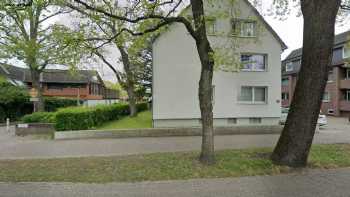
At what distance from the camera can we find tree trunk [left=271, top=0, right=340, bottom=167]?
6.79 metres

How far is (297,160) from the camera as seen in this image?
22.6 feet

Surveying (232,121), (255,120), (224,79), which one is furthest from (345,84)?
(224,79)

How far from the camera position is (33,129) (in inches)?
610

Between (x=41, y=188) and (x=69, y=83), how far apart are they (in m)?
42.7

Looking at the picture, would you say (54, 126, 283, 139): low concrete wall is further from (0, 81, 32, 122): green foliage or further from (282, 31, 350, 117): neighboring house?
(282, 31, 350, 117): neighboring house

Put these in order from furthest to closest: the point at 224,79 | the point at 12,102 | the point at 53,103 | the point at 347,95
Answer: the point at 347,95
the point at 53,103
the point at 12,102
the point at 224,79

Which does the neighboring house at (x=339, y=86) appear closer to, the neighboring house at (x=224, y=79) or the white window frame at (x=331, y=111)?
the white window frame at (x=331, y=111)

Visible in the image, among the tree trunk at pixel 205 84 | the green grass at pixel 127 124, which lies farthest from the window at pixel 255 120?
the tree trunk at pixel 205 84

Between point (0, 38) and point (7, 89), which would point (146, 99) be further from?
point (0, 38)

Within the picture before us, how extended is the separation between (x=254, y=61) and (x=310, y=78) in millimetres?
11734

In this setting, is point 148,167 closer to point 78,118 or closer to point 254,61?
point 78,118

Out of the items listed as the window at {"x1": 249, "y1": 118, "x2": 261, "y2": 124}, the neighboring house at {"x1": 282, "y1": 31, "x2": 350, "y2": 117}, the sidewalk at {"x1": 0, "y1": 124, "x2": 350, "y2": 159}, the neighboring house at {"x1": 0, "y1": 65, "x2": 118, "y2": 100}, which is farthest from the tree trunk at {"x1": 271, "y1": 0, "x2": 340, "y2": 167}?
the neighboring house at {"x1": 0, "y1": 65, "x2": 118, "y2": 100}

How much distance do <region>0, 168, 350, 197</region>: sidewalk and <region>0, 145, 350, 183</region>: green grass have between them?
368mm

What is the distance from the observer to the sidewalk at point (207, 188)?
5.09 m
